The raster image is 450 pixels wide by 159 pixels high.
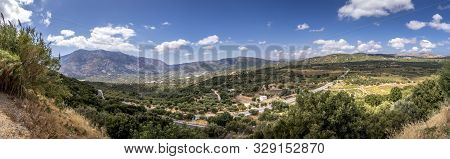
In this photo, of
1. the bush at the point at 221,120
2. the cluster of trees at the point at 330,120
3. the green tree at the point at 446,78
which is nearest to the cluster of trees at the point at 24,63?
the cluster of trees at the point at 330,120

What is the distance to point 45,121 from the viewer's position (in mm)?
9039

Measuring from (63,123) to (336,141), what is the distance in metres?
6.75

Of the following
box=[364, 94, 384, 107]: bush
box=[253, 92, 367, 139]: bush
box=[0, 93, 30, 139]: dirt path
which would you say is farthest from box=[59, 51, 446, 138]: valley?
box=[0, 93, 30, 139]: dirt path

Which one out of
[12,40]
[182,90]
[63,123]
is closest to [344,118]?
[63,123]

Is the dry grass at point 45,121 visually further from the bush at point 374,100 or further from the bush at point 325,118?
the bush at point 374,100

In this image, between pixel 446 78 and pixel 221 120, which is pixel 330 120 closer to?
pixel 446 78

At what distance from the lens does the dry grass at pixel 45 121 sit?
8531 mm

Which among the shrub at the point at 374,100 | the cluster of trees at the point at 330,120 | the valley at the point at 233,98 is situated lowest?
the valley at the point at 233,98

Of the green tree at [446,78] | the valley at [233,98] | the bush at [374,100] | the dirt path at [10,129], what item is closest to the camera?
the dirt path at [10,129]

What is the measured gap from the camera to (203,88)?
128250 millimetres

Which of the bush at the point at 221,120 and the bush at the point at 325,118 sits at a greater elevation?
the bush at the point at 325,118

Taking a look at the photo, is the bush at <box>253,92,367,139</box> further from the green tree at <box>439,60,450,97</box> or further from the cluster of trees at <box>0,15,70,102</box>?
the cluster of trees at <box>0,15,70,102</box>

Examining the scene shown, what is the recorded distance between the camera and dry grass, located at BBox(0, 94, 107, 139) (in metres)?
8.53

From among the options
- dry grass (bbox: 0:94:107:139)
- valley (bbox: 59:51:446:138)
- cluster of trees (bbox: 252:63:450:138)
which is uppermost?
dry grass (bbox: 0:94:107:139)
